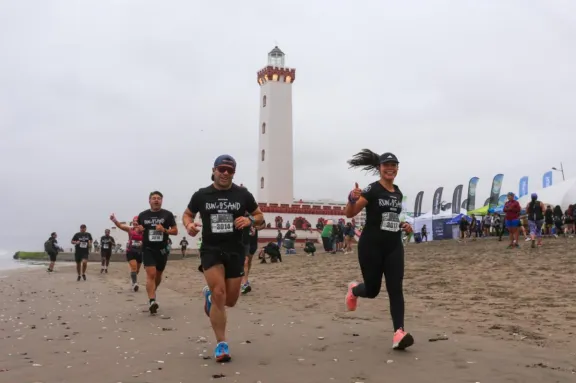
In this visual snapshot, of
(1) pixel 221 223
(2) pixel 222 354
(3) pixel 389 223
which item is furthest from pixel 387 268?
(2) pixel 222 354

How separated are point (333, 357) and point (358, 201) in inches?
63.0

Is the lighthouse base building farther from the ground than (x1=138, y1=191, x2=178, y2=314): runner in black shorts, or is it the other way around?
the lighthouse base building

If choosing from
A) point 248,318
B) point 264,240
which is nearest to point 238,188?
point 248,318

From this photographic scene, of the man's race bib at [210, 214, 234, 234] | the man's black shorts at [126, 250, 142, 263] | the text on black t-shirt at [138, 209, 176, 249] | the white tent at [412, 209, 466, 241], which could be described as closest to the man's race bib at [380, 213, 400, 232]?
the man's race bib at [210, 214, 234, 234]

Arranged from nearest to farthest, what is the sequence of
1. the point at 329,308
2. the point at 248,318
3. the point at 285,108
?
the point at 248,318 < the point at 329,308 < the point at 285,108

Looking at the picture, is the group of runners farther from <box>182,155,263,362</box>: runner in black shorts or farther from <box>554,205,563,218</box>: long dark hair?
<box>554,205,563,218</box>: long dark hair

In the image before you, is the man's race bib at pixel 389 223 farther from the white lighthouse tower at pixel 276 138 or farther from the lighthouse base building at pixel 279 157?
the white lighthouse tower at pixel 276 138

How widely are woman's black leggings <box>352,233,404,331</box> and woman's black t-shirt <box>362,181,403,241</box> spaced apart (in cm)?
9

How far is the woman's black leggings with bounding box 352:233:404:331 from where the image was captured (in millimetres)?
5488

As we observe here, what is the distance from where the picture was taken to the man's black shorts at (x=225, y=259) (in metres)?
5.34

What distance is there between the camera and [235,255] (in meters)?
5.43

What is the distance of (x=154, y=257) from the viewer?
8836 millimetres

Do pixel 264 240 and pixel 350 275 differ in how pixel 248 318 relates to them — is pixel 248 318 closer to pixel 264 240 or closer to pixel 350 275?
pixel 350 275

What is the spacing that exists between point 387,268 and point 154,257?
4.60 meters
